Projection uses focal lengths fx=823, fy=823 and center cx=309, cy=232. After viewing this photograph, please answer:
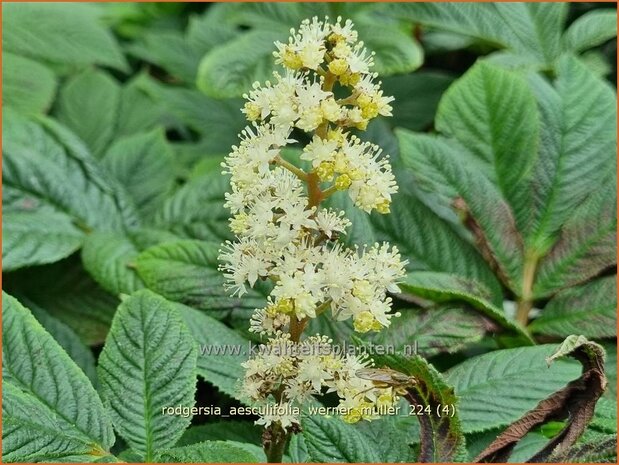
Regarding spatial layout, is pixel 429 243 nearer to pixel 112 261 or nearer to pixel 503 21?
pixel 112 261

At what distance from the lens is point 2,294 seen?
72cm

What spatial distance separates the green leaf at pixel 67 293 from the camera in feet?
2.98

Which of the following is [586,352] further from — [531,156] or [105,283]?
[105,283]

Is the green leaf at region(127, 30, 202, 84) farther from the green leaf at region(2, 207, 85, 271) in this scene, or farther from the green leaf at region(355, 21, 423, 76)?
the green leaf at region(2, 207, 85, 271)

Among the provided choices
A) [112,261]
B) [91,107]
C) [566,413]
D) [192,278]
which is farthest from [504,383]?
[91,107]

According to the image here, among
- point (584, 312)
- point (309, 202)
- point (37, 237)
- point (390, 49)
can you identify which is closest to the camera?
point (309, 202)

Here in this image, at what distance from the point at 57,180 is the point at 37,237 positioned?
0.09m

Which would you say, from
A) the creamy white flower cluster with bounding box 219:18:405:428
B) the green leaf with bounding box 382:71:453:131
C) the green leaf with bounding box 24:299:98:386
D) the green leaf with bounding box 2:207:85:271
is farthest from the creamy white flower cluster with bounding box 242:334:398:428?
the green leaf with bounding box 382:71:453:131

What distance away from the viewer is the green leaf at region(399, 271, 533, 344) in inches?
28.9

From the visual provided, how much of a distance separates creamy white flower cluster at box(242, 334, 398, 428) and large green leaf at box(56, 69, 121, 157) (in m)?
0.67

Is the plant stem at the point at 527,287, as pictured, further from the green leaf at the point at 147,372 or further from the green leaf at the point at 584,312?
the green leaf at the point at 147,372

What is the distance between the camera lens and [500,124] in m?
0.88

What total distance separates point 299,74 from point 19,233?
47 cm

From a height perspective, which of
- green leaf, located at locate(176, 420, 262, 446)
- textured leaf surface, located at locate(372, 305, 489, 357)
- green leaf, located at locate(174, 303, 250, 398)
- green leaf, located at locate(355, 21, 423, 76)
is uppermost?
green leaf, located at locate(355, 21, 423, 76)
